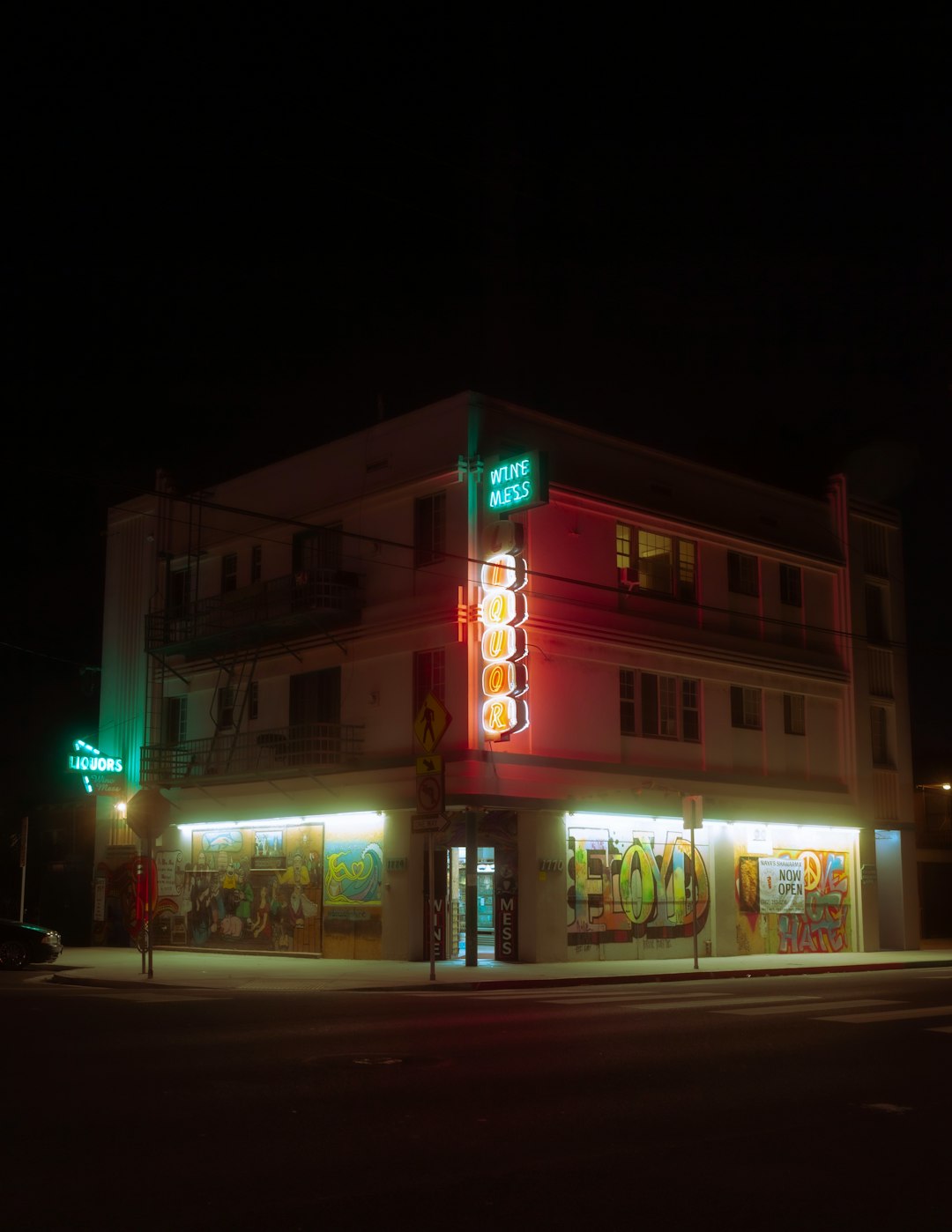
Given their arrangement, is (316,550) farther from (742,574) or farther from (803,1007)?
(803,1007)

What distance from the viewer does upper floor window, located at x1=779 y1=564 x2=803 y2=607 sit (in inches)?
1362

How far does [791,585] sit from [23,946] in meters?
20.6

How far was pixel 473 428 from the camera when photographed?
2822 cm

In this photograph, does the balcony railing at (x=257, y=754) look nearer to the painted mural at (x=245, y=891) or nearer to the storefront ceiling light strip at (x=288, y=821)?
the storefront ceiling light strip at (x=288, y=821)

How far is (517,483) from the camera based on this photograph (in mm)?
26969

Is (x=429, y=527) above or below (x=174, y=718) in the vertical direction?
above

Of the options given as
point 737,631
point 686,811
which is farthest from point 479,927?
point 737,631

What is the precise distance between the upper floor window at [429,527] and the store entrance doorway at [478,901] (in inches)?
247

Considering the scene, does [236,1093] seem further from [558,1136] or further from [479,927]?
[479,927]

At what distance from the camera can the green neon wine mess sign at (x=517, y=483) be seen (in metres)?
26.5

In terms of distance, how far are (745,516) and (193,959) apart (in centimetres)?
1719

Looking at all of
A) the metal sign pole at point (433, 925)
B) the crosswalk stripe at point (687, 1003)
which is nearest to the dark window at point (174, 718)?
the metal sign pole at point (433, 925)

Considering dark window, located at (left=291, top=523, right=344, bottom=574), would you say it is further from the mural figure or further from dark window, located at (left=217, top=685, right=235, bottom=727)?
the mural figure

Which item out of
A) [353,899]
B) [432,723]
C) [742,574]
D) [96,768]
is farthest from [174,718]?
[742,574]
